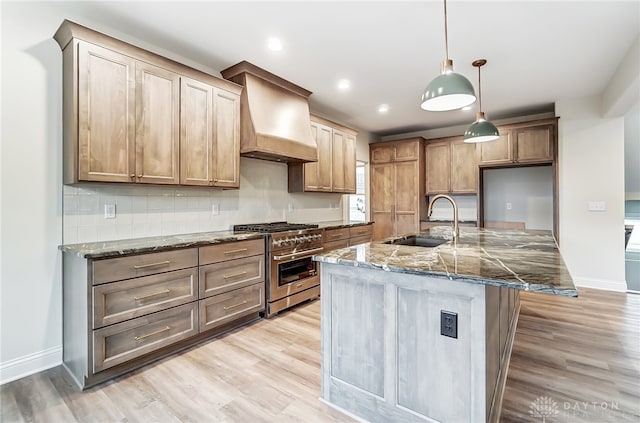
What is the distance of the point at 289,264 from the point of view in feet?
11.7

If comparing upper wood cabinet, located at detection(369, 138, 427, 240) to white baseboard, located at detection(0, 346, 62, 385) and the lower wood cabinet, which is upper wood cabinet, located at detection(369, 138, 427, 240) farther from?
white baseboard, located at detection(0, 346, 62, 385)

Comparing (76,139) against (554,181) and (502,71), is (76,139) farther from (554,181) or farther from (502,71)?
(554,181)

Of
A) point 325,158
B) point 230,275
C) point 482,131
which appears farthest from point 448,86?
point 325,158

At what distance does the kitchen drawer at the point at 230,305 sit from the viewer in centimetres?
270

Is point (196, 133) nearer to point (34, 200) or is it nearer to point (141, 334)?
point (34, 200)

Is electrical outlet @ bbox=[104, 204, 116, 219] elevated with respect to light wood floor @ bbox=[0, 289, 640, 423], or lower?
elevated

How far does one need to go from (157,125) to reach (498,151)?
4.99m

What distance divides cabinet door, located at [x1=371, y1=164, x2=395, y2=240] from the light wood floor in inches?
131

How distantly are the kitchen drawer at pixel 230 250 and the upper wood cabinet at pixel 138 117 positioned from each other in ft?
2.14

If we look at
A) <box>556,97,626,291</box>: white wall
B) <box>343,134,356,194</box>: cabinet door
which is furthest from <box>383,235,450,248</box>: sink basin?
<box>556,97,626,291</box>: white wall

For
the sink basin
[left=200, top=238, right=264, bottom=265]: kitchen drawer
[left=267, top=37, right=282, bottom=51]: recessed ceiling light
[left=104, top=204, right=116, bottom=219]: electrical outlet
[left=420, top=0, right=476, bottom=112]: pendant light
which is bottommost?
[left=200, top=238, right=264, bottom=265]: kitchen drawer

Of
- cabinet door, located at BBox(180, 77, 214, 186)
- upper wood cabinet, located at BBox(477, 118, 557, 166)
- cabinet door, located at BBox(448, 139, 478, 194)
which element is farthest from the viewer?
cabinet door, located at BBox(448, 139, 478, 194)

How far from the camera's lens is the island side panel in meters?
1.40

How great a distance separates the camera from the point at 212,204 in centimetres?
343
